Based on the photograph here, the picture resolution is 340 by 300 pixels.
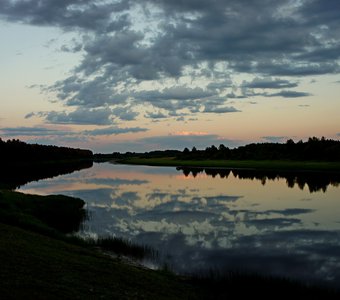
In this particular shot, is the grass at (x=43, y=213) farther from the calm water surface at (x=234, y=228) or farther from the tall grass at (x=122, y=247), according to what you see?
the tall grass at (x=122, y=247)

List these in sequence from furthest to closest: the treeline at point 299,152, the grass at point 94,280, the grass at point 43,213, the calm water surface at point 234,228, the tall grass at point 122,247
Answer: the treeline at point 299,152 < the grass at point 43,213 < the tall grass at point 122,247 < the calm water surface at point 234,228 < the grass at point 94,280

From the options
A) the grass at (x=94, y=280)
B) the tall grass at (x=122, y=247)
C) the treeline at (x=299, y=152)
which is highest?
the treeline at (x=299, y=152)

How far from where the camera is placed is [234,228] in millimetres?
32594

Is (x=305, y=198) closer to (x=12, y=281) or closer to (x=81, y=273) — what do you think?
(x=81, y=273)

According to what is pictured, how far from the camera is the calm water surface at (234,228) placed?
22578mm

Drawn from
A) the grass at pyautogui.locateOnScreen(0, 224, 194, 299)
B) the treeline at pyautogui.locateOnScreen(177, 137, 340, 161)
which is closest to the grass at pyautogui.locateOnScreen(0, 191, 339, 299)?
the grass at pyautogui.locateOnScreen(0, 224, 194, 299)

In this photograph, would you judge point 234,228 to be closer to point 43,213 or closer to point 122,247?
point 122,247

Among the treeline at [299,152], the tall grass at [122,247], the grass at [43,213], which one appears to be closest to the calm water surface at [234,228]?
the tall grass at [122,247]

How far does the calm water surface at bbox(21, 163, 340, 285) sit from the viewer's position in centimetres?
2258

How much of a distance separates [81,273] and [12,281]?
3205 mm

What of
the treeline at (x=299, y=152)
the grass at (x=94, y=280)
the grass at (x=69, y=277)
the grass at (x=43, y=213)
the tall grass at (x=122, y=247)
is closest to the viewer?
the grass at (x=69, y=277)

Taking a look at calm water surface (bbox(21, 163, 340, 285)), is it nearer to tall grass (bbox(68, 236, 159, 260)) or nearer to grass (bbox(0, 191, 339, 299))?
tall grass (bbox(68, 236, 159, 260))

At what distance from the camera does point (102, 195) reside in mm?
58188

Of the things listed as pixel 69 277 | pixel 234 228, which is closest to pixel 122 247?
pixel 69 277
